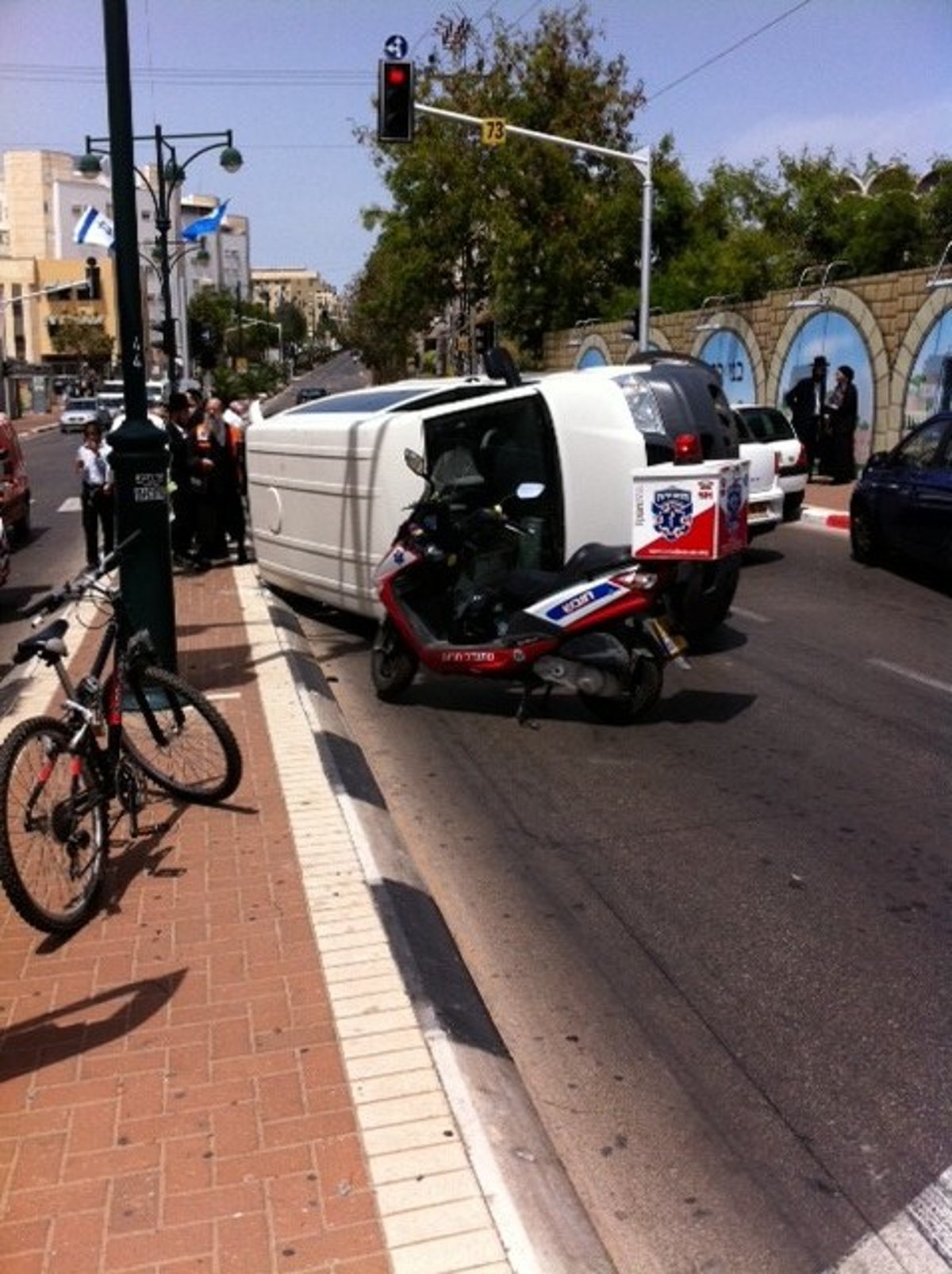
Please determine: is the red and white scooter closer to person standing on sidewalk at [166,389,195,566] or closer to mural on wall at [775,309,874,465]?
person standing on sidewalk at [166,389,195,566]

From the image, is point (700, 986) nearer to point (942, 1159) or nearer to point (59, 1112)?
point (942, 1159)

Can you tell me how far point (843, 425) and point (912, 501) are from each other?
965 centimetres

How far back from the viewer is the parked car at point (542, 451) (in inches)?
329

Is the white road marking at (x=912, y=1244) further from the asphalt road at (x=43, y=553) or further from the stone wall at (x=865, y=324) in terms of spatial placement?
the stone wall at (x=865, y=324)

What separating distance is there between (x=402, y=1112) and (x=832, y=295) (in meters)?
22.2

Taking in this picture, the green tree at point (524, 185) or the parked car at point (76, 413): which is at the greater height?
the green tree at point (524, 185)

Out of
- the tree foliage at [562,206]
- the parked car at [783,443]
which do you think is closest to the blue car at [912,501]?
the parked car at [783,443]

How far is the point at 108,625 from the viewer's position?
17.5ft

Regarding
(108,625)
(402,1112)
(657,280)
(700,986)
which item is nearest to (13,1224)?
(402,1112)

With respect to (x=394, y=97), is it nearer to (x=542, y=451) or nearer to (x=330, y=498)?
(x=330, y=498)

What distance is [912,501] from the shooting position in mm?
12148

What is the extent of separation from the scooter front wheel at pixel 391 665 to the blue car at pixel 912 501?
6000mm

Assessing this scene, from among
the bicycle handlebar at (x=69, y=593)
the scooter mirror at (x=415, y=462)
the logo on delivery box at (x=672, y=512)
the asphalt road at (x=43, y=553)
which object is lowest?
the asphalt road at (x=43, y=553)

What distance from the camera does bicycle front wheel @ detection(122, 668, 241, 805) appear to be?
549 cm
